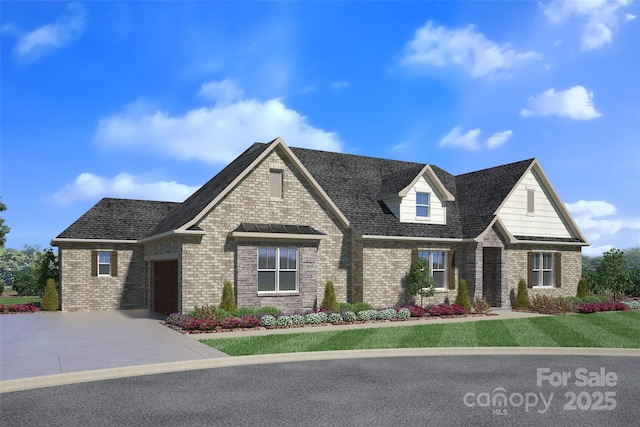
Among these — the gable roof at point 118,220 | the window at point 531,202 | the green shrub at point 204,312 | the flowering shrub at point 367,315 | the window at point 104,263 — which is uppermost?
the window at point 531,202

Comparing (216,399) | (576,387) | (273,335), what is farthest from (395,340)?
(216,399)

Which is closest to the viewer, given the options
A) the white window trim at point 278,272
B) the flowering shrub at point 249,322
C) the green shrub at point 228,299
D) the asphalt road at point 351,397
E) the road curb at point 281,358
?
the asphalt road at point 351,397

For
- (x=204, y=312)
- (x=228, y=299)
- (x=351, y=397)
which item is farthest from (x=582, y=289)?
(x=351, y=397)

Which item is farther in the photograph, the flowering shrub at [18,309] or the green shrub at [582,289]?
the green shrub at [582,289]

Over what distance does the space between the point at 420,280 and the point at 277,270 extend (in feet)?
24.1

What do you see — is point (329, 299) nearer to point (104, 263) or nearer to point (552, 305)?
point (552, 305)

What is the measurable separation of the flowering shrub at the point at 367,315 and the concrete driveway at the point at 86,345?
7577 millimetres

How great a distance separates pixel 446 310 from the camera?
23.9m

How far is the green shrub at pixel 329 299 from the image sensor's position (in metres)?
23.4

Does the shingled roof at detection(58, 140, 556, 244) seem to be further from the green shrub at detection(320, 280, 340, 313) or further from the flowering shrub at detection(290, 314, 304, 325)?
the flowering shrub at detection(290, 314, 304, 325)

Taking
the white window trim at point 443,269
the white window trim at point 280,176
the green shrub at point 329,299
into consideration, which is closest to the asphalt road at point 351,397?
the green shrub at point 329,299

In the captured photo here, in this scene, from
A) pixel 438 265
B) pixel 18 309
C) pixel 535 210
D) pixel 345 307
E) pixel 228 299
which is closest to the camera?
pixel 228 299

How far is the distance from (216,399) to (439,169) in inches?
1086

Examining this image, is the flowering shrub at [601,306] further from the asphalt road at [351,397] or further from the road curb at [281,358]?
the asphalt road at [351,397]
